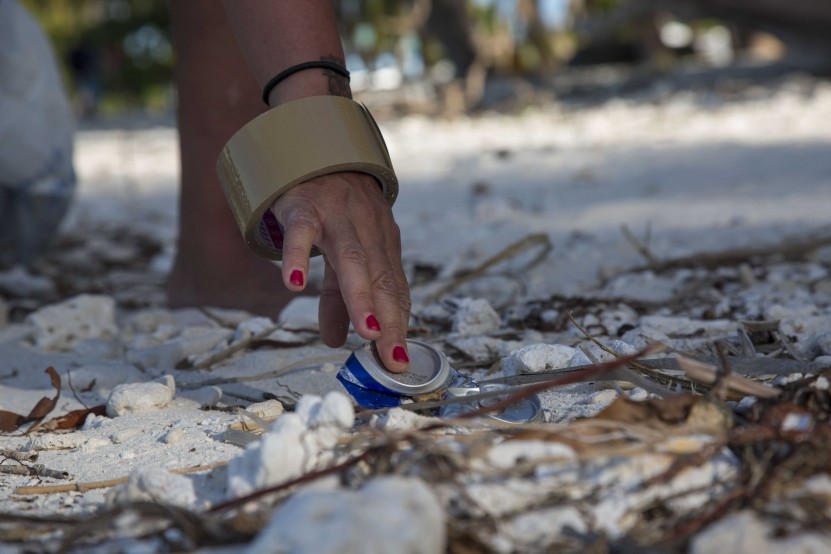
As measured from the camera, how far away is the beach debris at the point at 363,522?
75cm

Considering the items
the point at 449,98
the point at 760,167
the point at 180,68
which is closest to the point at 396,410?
the point at 180,68

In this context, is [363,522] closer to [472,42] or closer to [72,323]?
[72,323]

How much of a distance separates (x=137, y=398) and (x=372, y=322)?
46cm

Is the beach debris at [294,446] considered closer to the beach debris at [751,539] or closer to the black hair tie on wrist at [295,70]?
the beach debris at [751,539]

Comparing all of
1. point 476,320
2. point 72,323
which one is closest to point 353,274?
point 476,320

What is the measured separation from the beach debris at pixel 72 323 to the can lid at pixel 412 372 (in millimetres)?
986

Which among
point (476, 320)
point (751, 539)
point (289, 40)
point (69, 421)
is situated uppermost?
point (289, 40)

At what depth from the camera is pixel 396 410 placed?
1.11 meters

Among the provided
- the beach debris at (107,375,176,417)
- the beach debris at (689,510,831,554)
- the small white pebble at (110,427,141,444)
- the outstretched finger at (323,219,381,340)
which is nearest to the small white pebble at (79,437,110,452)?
the small white pebble at (110,427,141,444)

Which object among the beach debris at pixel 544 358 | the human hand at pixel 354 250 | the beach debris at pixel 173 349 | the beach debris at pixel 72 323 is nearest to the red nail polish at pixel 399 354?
the human hand at pixel 354 250

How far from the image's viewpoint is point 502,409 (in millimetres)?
1182

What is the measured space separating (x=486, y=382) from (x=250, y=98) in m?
1.23

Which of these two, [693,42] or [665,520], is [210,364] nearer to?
[665,520]

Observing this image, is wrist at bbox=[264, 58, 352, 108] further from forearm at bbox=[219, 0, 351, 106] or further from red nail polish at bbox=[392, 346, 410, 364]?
red nail polish at bbox=[392, 346, 410, 364]
